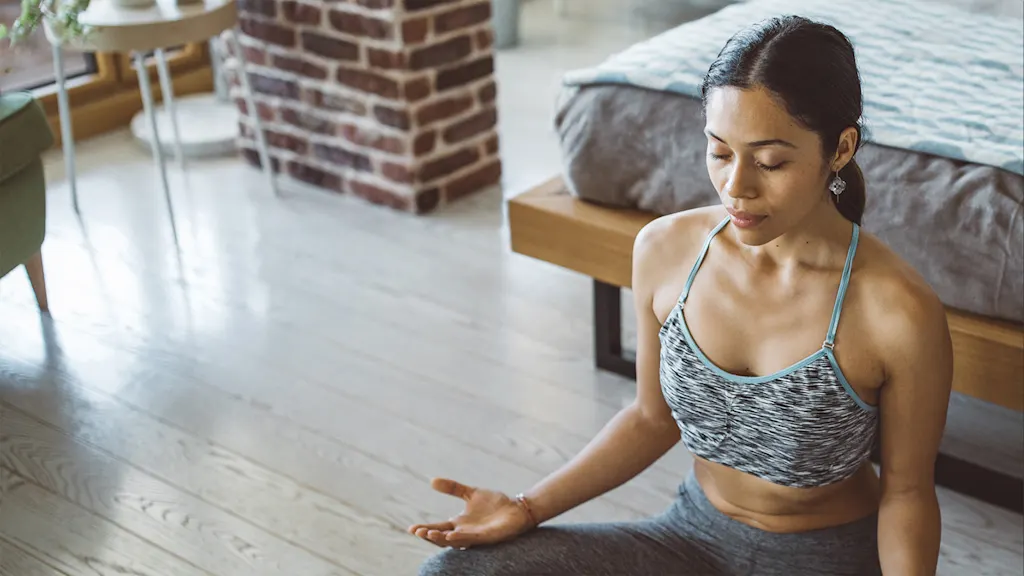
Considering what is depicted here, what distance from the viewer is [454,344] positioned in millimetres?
2426

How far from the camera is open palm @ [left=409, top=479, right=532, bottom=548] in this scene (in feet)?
4.22

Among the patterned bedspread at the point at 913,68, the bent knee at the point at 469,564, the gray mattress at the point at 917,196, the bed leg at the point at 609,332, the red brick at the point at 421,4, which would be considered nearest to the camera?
the bent knee at the point at 469,564

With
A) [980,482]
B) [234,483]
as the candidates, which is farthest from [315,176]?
[980,482]

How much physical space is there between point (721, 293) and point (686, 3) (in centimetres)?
366

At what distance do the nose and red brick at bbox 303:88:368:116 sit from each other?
2.06m

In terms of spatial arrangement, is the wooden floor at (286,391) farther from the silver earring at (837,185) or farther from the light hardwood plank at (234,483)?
the silver earring at (837,185)

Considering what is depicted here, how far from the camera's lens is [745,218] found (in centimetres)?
110

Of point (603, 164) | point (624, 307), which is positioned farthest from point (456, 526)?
point (624, 307)

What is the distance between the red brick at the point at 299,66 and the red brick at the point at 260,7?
116mm

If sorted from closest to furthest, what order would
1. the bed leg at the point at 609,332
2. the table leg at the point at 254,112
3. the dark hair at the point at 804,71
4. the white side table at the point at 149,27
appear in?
the dark hair at the point at 804,71 → the bed leg at the point at 609,332 → the white side table at the point at 149,27 → the table leg at the point at 254,112

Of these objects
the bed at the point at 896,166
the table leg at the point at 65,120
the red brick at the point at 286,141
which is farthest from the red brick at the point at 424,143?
the table leg at the point at 65,120

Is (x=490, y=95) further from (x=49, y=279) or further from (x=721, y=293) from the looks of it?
(x=721, y=293)

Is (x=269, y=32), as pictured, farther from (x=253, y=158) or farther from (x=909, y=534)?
(x=909, y=534)

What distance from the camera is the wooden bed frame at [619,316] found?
1708 mm
